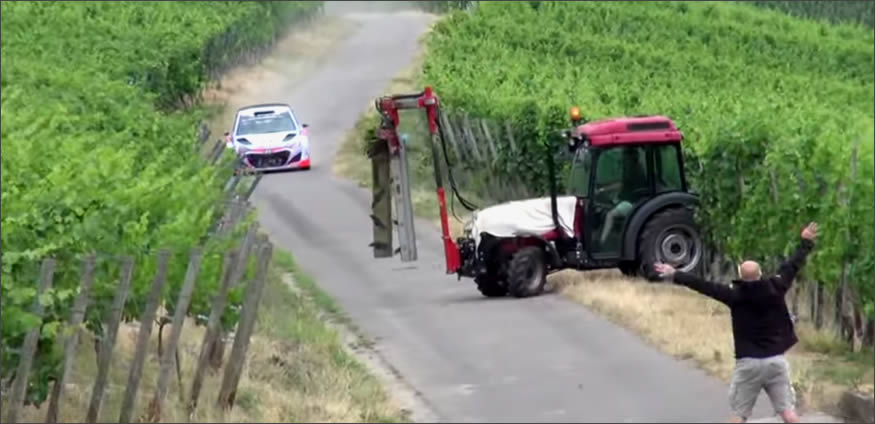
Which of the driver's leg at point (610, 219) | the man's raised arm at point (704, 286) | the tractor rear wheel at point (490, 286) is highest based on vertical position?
the man's raised arm at point (704, 286)

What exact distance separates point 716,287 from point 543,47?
8.44 ft

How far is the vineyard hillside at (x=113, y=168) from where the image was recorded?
947 cm

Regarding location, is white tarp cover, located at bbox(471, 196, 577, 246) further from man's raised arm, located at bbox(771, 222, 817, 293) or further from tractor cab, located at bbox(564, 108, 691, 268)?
man's raised arm, located at bbox(771, 222, 817, 293)

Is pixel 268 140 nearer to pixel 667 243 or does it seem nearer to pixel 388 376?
pixel 667 243

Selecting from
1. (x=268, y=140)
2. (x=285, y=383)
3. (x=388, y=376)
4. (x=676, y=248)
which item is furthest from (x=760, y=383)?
(x=285, y=383)

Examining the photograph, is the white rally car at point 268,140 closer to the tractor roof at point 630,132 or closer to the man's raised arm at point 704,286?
the tractor roof at point 630,132

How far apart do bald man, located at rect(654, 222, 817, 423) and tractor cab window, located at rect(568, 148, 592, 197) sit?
4.80ft

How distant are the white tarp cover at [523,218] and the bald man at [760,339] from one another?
149cm

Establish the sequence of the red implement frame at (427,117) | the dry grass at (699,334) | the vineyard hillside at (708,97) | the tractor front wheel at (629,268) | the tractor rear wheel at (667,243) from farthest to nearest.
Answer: the dry grass at (699,334) < the vineyard hillside at (708,97) < the tractor front wheel at (629,268) < the tractor rear wheel at (667,243) < the red implement frame at (427,117)

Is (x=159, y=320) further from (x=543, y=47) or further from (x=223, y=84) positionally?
(x=543, y=47)

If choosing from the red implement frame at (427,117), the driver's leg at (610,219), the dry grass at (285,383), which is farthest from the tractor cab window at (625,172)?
the dry grass at (285,383)

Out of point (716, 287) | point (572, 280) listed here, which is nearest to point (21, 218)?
point (572, 280)

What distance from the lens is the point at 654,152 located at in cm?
440

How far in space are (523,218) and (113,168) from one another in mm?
9013
